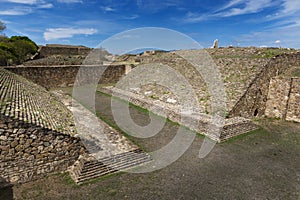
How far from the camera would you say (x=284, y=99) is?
36.8ft

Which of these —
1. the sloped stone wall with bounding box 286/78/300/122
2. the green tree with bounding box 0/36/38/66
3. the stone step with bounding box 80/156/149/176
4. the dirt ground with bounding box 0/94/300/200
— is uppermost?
the green tree with bounding box 0/36/38/66

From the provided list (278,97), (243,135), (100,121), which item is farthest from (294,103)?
(100,121)

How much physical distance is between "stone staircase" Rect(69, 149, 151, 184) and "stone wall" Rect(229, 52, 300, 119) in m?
5.98

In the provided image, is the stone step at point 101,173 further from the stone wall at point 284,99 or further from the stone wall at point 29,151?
the stone wall at point 284,99

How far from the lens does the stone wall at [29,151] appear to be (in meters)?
5.00

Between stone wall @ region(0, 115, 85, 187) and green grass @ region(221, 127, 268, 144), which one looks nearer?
stone wall @ region(0, 115, 85, 187)

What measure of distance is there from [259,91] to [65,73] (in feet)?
61.4

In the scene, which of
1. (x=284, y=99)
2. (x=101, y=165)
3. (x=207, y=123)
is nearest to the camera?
(x=101, y=165)

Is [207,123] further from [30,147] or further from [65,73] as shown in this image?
[65,73]

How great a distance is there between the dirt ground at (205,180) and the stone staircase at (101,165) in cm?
19

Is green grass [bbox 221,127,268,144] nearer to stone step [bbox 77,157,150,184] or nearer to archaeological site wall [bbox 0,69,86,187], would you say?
stone step [bbox 77,157,150,184]

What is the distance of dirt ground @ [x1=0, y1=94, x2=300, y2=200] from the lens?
16.8ft

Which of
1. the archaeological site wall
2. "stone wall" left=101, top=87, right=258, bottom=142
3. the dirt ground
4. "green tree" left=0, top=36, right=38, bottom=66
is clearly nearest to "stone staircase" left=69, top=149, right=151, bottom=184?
the dirt ground

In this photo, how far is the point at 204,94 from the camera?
476 inches
